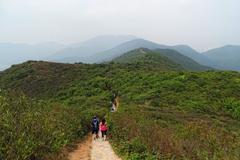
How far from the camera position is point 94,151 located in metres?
25.1

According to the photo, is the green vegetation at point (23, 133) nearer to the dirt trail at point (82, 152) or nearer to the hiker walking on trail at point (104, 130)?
the dirt trail at point (82, 152)

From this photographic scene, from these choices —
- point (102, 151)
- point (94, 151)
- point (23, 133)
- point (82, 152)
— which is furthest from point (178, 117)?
point (23, 133)

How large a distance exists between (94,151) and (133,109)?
1544cm

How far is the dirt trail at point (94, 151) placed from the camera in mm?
22547

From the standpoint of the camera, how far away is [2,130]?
14.2m

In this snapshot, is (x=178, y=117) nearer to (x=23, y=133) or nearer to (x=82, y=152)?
(x=82, y=152)

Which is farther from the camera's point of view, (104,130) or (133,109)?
(133,109)

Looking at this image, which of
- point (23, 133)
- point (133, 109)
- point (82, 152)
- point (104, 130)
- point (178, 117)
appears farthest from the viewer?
point (133, 109)

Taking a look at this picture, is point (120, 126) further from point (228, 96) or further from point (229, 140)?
point (228, 96)

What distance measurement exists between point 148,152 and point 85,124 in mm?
15056

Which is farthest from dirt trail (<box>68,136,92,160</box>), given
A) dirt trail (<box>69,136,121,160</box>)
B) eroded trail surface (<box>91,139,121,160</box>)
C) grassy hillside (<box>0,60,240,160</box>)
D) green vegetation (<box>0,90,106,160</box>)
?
green vegetation (<box>0,90,106,160</box>)

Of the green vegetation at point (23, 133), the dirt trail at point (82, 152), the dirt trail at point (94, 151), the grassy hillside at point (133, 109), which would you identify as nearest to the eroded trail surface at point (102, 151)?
the dirt trail at point (94, 151)

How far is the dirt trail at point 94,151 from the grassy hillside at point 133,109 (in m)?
0.63

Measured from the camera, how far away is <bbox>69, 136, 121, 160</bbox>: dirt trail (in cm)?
2255
